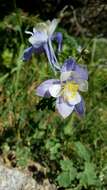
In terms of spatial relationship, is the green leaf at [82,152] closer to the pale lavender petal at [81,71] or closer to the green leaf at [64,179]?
the green leaf at [64,179]

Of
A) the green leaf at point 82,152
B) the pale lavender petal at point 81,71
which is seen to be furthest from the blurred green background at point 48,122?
the pale lavender petal at point 81,71

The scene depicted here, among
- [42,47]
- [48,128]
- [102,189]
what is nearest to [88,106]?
[48,128]

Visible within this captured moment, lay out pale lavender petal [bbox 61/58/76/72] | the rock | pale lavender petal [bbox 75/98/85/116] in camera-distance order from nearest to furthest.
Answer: pale lavender petal [bbox 61/58/76/72]
pale lavender petal [bbox 75/98/85/116]
the rock

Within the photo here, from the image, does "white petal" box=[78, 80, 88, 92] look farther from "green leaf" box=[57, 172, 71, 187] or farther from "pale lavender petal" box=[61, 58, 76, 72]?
"green leaf" box=[57, 172, 71, 187]

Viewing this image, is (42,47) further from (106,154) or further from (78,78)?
(106,154)

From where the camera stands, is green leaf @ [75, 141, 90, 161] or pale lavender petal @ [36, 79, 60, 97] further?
green leaf @ [75, 141, 90, 161]

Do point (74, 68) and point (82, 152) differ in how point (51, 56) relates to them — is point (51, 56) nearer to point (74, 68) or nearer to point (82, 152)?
point (74, 68)

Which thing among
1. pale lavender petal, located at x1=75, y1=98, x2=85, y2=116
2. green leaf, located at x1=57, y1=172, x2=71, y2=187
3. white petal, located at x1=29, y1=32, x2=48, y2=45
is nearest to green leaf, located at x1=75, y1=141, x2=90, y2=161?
green leaf, located at x1=57, y1=172, x2=71, y2=187
